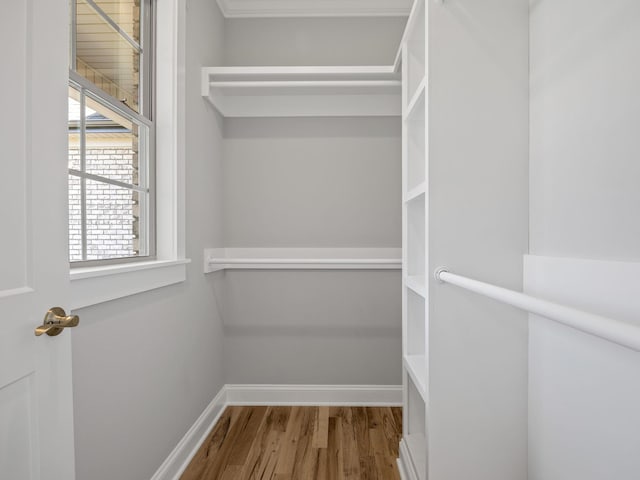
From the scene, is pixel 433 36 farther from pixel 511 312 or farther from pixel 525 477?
pixel 525 477

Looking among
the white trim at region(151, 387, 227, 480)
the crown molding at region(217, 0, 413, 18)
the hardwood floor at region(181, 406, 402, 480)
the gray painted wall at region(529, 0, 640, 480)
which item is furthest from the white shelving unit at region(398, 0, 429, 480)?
the white trim at region(151, 387, 227, 480)

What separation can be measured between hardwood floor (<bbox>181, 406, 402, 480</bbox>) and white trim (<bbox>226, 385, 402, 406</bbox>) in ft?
0.17

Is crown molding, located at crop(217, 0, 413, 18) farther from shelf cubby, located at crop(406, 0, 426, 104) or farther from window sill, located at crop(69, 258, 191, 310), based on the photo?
window sill, located at crop(69, 258, 191, 310)

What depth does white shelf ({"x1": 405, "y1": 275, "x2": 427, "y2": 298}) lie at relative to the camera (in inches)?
54.7

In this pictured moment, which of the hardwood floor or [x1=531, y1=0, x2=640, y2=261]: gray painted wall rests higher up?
[x1=531, y1=0, x2=640, y2=261]: gray painted wall

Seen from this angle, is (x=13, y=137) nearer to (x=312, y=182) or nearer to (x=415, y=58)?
(x=415, y=58)

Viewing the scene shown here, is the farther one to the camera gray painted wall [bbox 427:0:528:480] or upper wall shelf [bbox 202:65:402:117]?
upper wall shelf [bbox 202:65:402:117]

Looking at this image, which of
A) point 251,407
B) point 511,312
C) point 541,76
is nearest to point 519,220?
point 511,312

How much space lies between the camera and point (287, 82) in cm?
208

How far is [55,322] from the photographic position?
79 cm

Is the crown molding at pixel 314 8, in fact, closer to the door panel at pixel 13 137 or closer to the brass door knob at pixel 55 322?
the door panel at pixel 13 137

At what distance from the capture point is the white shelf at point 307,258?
2.21 metres

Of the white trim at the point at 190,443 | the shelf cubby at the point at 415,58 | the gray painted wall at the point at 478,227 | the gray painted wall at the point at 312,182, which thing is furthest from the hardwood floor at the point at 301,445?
the shelf cubby at the point at 415,58

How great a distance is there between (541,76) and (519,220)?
1.41 feet
